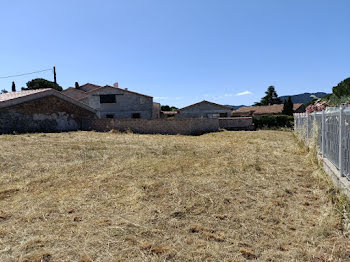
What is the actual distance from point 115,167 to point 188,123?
14.4m

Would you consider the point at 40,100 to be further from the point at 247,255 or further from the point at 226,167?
the point at 247,255

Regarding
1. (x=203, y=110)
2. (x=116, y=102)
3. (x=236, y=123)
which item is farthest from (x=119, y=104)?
(x=236, y=123)

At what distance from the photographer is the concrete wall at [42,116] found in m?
17.6

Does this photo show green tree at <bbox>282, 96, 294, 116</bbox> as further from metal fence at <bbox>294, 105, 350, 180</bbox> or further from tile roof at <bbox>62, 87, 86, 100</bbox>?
metal fence at <bbox>294, 105, 350, 180</bbox>

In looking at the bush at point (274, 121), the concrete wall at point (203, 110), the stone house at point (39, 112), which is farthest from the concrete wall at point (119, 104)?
the bush at point (274, 121)

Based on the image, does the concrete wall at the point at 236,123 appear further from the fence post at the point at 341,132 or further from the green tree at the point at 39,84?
the green tree at the point at 39,84

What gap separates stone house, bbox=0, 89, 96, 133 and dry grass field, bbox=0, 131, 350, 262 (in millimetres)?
12075

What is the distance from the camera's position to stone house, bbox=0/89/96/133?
17547mm

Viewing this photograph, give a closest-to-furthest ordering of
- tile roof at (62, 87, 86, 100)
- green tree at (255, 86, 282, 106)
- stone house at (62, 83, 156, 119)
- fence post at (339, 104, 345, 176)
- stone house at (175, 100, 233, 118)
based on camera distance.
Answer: fence post at (339, 104, 345, 176)
stone house at (62, 83, 156, 119)
stone house at (175, 100, 233, 118)
tile roof at (62, 87, 86, 100)
green tree at (255, 86, 282, 106)

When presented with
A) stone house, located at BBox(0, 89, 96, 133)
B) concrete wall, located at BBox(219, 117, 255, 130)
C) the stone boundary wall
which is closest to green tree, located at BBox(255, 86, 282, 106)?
concrete wall, located at BBox(219, 117, 255, 130)

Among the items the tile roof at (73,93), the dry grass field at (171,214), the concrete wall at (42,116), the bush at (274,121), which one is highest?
the tile roof at (73,93)

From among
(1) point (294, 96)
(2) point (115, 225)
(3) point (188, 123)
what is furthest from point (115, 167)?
(1) point (294, 96)

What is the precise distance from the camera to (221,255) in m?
2.88

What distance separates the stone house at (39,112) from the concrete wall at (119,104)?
331 inches
